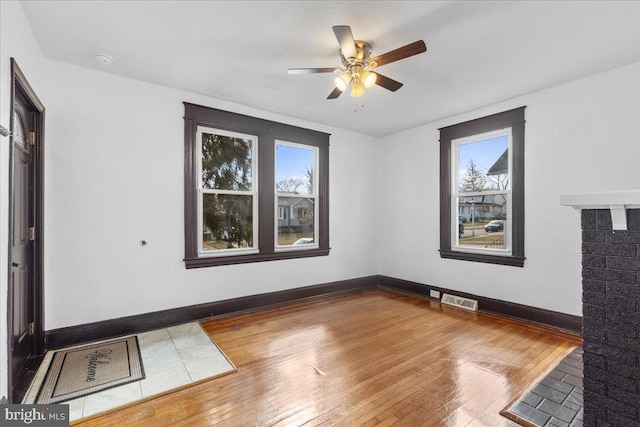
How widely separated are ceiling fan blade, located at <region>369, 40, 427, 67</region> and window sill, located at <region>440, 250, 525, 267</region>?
2.84 meters

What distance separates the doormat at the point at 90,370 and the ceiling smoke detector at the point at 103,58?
108 inches

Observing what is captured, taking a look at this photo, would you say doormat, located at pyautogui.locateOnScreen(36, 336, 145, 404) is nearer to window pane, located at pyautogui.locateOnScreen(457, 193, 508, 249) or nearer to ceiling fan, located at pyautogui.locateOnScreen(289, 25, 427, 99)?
ceiling fan, located at pyautogui.locateOnScreen(289, 25, 427, 99)

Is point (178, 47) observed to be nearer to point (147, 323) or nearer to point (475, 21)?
point (475, 21)

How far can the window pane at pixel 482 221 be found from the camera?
4000 mm

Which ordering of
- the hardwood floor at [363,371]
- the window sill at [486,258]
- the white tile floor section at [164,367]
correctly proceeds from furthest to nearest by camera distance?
1. the window sill at [486,258]
2. the white tile floor section at [164,367]
3. the hardwood floor at [363,371]

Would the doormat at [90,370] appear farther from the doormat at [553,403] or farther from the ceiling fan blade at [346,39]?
the ceiling fan blade at [346,39]

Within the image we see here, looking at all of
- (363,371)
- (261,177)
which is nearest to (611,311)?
(363,371)

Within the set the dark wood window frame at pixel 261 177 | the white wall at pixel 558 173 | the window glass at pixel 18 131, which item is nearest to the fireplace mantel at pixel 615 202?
the white wall at pixel 558 173

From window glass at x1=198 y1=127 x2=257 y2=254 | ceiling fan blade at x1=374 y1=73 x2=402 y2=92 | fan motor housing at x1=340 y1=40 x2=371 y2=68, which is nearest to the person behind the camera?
fan motor housing at x1=340 y1=40 x2=371 y2=68

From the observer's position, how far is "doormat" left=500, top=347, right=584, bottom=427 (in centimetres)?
191

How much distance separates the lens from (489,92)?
11.9 feet

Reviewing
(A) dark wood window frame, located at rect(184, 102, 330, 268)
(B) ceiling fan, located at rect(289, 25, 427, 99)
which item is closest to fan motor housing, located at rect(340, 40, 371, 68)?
(B) ceiling fan, located at rect(289, 25, 427, 99)

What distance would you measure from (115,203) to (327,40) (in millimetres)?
2670

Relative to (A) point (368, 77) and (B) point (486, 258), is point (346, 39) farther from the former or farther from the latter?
(B) point (486, 258)
